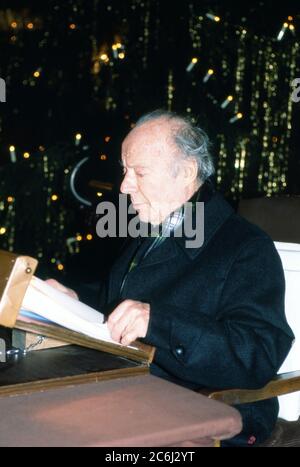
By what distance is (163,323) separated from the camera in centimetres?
124

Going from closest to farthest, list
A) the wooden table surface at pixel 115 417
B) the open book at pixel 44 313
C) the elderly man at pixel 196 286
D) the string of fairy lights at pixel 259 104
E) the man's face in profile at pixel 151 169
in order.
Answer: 1. the wooden table surface at pixel 115 417
2. the open book at pixel 44 313
3. the elderly man at pixel 196 286
4. the man's face in profile at pixel 151 169
5. the string of fairy lights at pixel 259 104

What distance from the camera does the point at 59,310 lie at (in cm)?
105

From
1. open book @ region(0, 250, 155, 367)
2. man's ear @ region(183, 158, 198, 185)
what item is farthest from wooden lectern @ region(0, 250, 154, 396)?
man's ear @ region(183, 158, 198, 185)

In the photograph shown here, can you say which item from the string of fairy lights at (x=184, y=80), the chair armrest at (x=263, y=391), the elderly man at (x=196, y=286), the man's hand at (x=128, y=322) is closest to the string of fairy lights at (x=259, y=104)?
the string of fairy lights at (x=184, y=80)

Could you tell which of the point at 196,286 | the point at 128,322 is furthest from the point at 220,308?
the point at 128,322

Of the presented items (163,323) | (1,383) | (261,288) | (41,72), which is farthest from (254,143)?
(1,383)

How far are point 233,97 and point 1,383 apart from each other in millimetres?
3077

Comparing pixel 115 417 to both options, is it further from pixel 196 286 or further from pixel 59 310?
pixel 196 286

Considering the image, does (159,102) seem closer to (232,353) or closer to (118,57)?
(118,57)

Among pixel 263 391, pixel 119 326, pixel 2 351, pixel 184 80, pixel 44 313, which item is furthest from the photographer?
pixel 184 80

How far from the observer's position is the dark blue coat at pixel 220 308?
4.19ft

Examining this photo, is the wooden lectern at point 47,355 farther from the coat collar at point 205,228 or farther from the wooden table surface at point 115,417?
the coat collar at point 205,228

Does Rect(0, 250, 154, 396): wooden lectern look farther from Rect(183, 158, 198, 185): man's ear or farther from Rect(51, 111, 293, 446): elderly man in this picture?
Rect(183, 158, 198, 185): man's ear

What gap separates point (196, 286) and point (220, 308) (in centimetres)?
9
